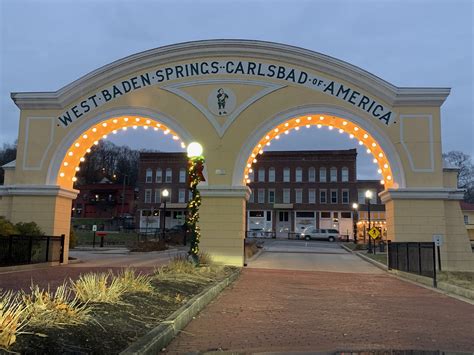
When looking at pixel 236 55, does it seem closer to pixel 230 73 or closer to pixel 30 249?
pixel 230 73

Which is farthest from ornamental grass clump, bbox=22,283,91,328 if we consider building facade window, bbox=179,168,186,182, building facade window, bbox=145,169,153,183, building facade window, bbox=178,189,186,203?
building facade window, bbox=145,169,153,183

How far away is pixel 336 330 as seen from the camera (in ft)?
23.4

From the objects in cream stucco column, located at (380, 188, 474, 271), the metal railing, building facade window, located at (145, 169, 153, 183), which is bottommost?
the metal railing

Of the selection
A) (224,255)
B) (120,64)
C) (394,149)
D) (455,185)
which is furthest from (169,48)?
(455,185)

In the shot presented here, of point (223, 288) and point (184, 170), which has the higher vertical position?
point (184, 170)

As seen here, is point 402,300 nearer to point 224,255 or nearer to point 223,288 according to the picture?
point 223,288

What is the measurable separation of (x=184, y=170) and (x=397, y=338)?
61145 millimetres

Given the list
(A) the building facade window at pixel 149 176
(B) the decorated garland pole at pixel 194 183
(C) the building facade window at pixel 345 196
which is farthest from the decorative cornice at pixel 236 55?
(A) the building facade window at pixel 149 176

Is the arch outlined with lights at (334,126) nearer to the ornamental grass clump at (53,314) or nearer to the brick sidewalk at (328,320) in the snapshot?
the brick sidewalk at (328,320)

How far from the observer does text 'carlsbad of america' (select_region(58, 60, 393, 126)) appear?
1848 centimetres

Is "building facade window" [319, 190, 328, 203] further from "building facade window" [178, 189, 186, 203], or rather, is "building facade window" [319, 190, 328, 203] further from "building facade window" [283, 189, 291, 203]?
"building facade window" [178, 189, 186, 203]

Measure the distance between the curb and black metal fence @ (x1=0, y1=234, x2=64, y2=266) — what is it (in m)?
9.30

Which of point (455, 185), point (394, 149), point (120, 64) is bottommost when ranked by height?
point (455, 185)

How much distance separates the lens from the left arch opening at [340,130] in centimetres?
1867
